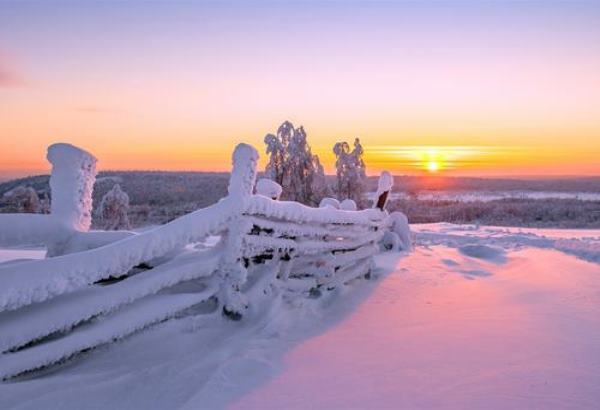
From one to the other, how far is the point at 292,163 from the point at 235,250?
1974cm

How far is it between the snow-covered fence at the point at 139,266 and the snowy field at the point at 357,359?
0.61 feet

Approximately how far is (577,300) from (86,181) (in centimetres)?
547

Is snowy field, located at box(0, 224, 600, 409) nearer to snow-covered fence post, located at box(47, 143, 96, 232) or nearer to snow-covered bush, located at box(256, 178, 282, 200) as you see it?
snow-covered bush, located at box(256, 178, 282, 200)

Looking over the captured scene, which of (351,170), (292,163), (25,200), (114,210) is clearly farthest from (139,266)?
(351,170)

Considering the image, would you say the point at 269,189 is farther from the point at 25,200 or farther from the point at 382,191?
the point at 25,200

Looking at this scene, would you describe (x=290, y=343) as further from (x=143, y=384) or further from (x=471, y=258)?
(x=471, y=258)

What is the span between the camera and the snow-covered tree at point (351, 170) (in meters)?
26.9

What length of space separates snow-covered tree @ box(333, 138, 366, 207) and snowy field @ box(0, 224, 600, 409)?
69.4ft

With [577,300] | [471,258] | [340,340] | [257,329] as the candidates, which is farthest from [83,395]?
[471,258]

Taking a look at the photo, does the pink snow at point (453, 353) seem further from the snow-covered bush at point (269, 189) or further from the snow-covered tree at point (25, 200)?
the snow-covered tree at point (25, 200)

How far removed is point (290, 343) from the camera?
A: 3883 mm

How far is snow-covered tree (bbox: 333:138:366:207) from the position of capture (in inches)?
1061

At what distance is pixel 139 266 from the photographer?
3.95 metres

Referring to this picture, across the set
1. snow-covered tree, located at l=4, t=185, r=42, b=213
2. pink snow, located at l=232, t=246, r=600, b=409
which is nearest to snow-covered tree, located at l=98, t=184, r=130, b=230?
snow-covered tree, located at l=4, t=185, r=42, b=213
